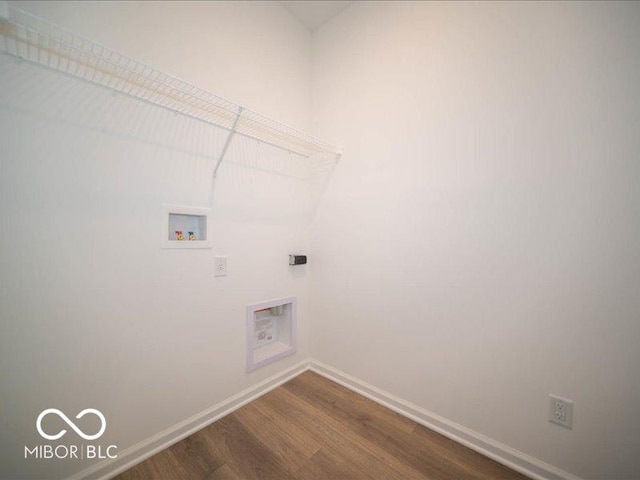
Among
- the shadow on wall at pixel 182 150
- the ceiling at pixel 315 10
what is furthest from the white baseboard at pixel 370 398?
the ceiling at pixel 315 10

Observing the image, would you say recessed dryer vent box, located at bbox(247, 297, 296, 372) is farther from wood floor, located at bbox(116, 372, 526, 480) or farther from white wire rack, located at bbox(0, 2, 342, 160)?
white wire rack, located at bbox(0, 2, 342, 160)

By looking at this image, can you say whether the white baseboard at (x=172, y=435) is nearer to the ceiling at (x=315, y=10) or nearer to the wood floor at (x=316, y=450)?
the wood floor at (x=316, y=450)

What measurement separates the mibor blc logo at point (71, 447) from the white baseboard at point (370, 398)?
0.06 metres

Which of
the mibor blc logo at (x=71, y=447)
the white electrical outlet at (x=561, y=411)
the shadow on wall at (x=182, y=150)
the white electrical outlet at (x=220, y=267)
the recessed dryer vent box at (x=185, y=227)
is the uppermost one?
the shadow on wall at (x=182, y=150)

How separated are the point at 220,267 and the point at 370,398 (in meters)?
1.43

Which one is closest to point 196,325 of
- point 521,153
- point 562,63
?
point 521,153

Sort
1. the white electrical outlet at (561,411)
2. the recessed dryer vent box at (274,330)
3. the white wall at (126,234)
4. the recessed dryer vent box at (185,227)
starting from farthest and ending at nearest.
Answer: the recessed dryer vent box at (274,330)
the recessed dryer vent box at (185,227)
the white electrical outlet at (561,411)
the white wall at (126,234)

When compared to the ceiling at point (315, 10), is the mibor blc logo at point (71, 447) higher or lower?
lower

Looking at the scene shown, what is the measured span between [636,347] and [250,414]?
2022 mm

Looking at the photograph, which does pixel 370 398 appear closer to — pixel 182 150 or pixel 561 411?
pixel 561 411

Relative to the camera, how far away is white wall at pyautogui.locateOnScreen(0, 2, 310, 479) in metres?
1.05

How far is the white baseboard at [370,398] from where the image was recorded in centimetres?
123

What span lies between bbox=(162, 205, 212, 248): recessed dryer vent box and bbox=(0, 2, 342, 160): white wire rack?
1.29ft

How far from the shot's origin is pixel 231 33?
170 cm
